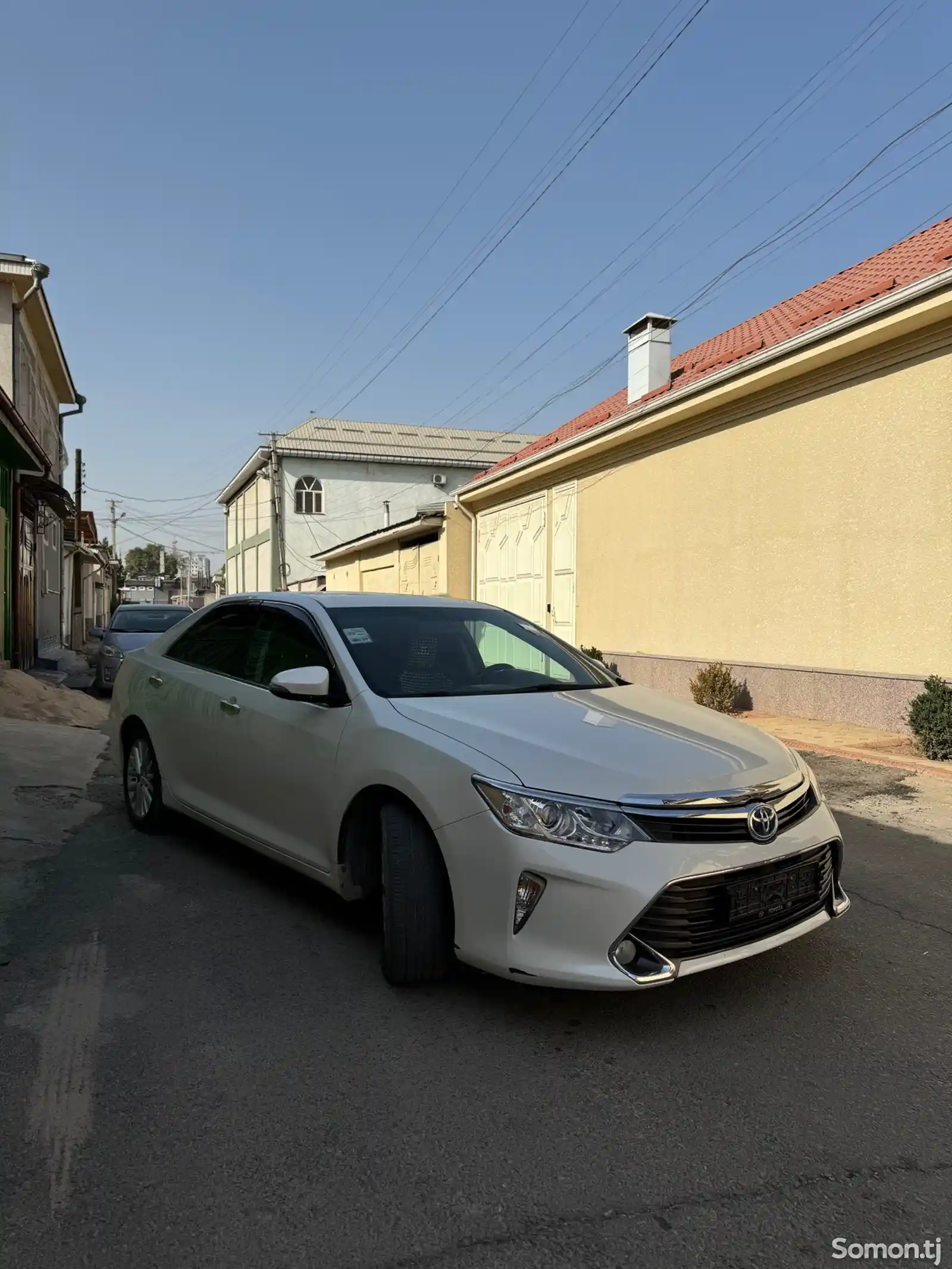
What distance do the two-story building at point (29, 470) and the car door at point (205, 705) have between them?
7.10 meters

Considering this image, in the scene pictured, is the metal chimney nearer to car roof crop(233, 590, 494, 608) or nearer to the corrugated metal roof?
car roof crop(233, 590, 494, 608)

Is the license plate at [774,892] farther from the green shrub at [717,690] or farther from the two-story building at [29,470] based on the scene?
the two-story building at [29,470]

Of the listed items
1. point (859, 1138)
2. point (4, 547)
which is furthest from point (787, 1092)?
point (4, 547)

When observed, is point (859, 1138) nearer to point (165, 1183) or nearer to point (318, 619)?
point (165, 1183)

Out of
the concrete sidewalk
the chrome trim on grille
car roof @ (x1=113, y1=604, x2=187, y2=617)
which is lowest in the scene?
the concrete sidewalk

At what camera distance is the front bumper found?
112 inches

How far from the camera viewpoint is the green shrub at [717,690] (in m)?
11.6

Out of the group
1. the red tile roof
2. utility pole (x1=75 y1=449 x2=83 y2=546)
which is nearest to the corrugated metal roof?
utility pole (x1=75 y1=449 x2=83 y2=546)

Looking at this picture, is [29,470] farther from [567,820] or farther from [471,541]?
[567,820]

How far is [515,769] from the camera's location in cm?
307

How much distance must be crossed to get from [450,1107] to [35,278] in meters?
19.5

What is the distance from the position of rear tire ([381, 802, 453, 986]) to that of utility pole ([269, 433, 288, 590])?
3580 centimetres

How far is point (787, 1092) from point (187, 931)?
2552mm

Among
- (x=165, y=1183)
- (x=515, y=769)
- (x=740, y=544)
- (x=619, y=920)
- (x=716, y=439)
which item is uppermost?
(x=716, y=439)
